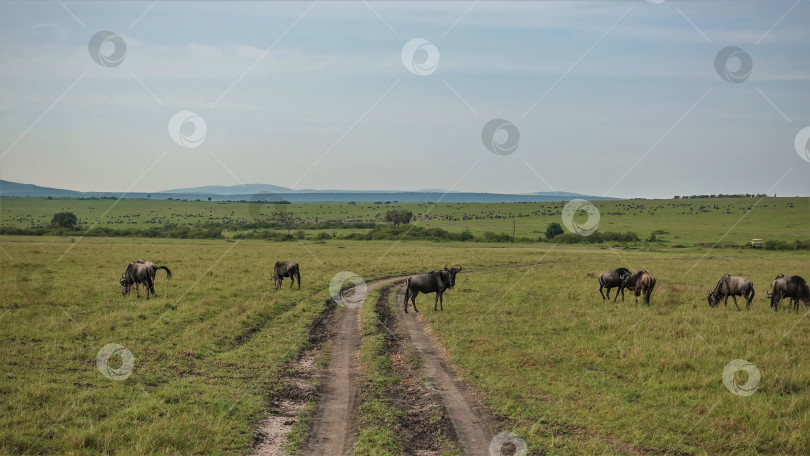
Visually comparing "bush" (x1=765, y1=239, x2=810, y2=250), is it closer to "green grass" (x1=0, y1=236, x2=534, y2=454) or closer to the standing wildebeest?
"green grass" (x1=0, y1=236, x2=534, y2=454)

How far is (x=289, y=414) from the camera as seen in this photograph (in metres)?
11.2

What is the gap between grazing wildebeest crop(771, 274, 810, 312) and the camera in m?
23.3

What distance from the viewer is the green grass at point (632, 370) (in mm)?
9977

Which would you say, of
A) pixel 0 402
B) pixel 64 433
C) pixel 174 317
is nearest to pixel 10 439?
pixel 64 433

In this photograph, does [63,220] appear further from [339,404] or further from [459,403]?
[459,403]

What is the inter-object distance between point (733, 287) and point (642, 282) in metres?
3.87

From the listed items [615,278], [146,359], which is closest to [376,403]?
[146,359]

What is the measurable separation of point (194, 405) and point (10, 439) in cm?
309

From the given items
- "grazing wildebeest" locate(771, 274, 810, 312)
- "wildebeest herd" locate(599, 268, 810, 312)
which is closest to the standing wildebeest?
"wildebeest herd" locate(599, 268, 810, 312)

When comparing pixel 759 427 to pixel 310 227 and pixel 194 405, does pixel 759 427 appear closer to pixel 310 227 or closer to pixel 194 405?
pixel 194 405

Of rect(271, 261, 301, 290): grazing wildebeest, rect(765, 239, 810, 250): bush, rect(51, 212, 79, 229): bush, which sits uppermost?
rect(51, 212, 79, 229): bush

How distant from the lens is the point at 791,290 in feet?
76.5

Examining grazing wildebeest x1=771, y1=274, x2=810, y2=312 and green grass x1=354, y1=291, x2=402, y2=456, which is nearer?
green grass x1=354, y1=291, x2=402, y2=456

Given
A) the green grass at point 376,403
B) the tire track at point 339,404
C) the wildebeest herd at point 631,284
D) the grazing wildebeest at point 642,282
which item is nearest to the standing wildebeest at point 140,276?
the wildebeest herd at point 631,284
